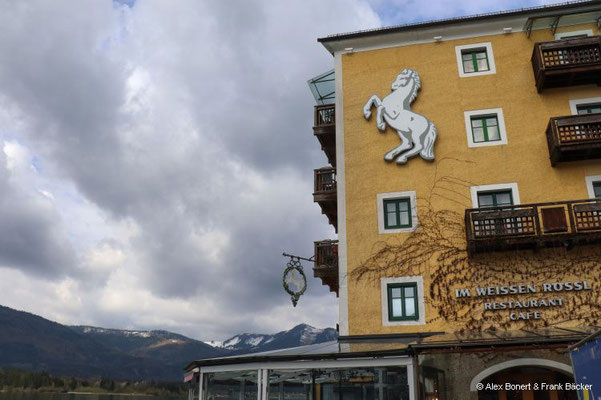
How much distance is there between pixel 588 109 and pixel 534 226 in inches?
244

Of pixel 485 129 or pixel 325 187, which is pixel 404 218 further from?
pixel 485 129

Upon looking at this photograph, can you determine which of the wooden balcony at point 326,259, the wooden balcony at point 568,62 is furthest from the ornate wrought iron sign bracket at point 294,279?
the wooden balcony at point 568,62

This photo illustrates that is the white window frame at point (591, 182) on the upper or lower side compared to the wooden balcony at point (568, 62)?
lower

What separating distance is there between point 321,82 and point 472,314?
43.4 feet

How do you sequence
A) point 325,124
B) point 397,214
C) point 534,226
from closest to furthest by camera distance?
point 534,226 < point 397,214 < point 325,124

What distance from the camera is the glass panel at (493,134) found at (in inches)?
851

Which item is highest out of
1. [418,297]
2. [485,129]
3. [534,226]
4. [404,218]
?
[485,129]

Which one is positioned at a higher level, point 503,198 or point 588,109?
point 588,109

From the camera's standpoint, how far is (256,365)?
1677 cm

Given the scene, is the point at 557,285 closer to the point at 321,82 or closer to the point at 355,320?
the point at 355,320

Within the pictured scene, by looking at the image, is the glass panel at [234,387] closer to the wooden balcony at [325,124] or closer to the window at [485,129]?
the wooden balcony at [325,124]

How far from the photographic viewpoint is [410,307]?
19.9m

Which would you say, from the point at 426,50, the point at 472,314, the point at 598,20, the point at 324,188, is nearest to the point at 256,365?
the point at 472,314

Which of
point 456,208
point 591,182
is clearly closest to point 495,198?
point 456,208
